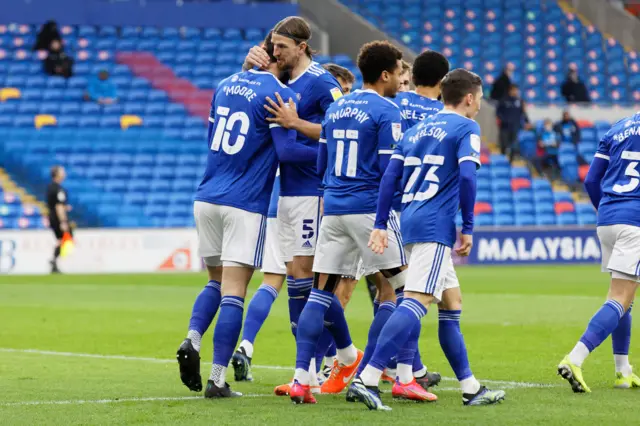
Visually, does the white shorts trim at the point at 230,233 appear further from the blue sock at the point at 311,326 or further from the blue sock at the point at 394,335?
the blue sock at the point at 394,335

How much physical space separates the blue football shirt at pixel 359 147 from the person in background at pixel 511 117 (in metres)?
20.7

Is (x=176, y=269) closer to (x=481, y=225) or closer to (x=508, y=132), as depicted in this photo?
(x=481, y=225)

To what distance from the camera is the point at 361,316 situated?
13.4m

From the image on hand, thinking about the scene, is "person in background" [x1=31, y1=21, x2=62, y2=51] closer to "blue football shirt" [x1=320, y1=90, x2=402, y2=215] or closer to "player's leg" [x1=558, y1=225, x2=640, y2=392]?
"blue football shirt" [x1=320, y1=90, x2=402, y2=215]

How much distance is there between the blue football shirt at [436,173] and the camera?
6637 mm

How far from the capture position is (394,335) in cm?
649

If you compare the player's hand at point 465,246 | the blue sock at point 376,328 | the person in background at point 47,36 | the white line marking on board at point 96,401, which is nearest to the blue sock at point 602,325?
the blue sock at point 376,328

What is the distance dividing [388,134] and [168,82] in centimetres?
2270

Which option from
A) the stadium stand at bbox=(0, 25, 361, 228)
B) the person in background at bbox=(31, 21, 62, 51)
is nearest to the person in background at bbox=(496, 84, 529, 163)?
the stadium stand at bbox=(0, 25, 361, 228)

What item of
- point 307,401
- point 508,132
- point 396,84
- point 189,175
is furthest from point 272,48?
point 508,132

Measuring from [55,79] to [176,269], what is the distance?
7609 mm

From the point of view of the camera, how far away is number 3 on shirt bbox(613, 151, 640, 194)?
7.56 m

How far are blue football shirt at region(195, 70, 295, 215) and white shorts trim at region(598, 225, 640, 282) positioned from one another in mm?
2232

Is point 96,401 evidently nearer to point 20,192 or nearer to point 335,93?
point 335,93
